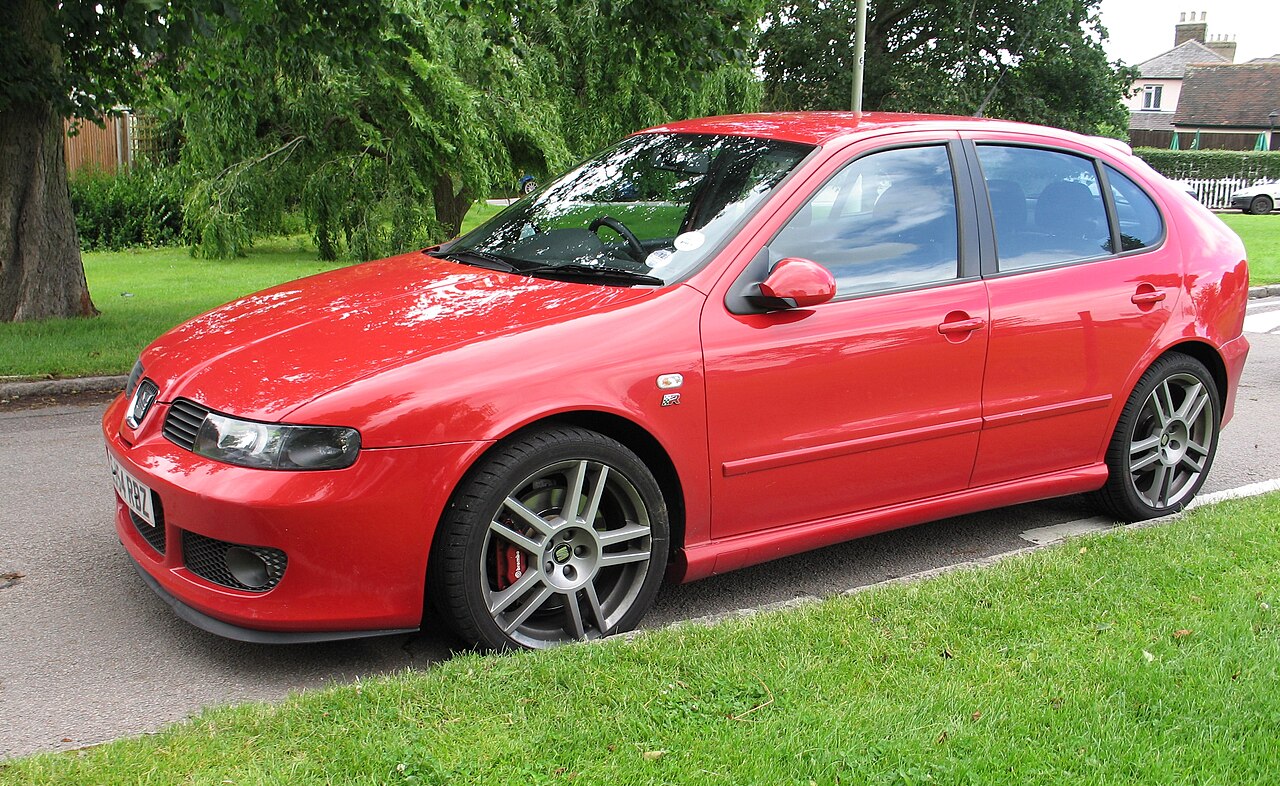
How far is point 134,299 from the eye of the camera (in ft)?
43.9

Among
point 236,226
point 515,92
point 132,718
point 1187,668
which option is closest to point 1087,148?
point 1187,668

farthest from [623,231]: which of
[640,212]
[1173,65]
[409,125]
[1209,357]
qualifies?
[1173,65]

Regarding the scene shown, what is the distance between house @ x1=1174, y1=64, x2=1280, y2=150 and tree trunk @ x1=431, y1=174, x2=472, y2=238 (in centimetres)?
5188

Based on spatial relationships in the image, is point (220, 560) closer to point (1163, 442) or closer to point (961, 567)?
point (961, 567)

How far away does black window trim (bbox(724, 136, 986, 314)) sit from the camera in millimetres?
4094

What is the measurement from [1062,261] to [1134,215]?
615mm

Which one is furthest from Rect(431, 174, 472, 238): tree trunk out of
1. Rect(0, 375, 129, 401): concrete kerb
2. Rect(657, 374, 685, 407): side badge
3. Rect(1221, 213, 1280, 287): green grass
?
Rect(657, 374, 685, 407): side badge

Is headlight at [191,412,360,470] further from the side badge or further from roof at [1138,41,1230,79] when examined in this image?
Result: roof at [1138,41,1230,79]

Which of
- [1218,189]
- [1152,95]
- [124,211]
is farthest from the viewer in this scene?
[1152,95]

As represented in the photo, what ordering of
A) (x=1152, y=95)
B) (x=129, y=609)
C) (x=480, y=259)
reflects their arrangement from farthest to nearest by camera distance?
(x=1152, y=95) < (x=480, y=259) < (x=129, y=609)

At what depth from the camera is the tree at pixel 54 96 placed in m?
9.30

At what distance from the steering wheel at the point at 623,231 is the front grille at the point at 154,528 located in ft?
5.94

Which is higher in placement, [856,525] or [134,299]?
[856,525]

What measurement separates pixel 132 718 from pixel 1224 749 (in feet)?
9.77
